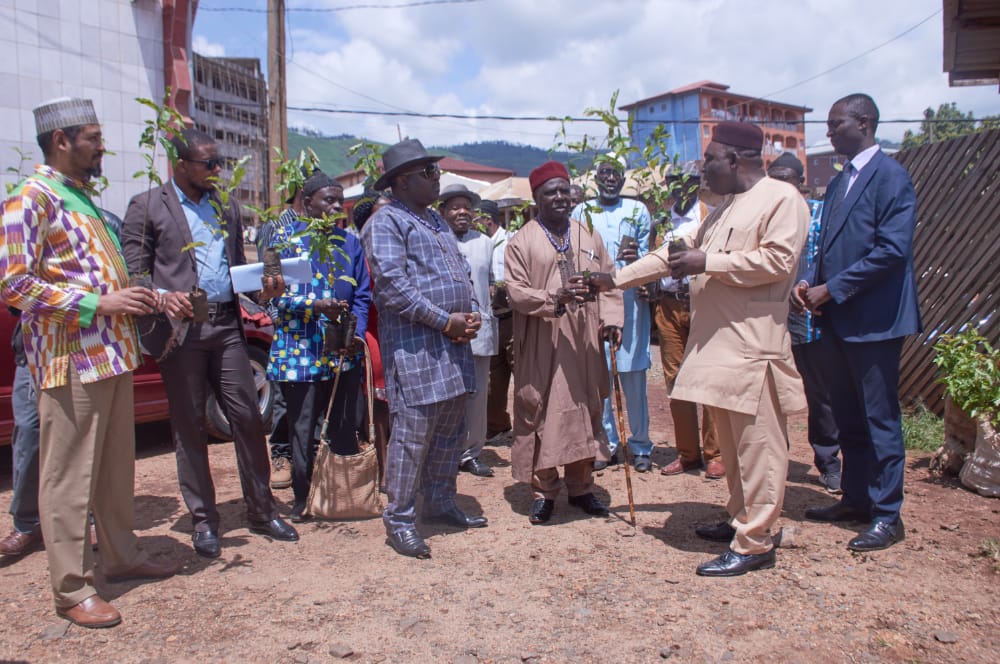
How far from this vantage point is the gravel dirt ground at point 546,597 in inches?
113

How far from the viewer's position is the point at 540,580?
11.5 ft

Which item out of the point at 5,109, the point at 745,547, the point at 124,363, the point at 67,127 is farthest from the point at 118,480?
the point at 5,109

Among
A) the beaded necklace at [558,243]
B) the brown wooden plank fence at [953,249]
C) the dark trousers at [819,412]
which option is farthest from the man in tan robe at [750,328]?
the brown wooden plank fence at [953,249]

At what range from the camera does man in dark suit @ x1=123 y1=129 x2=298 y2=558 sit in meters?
3.72

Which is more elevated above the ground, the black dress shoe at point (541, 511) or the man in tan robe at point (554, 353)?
the man in tan robe at point (554, 353)

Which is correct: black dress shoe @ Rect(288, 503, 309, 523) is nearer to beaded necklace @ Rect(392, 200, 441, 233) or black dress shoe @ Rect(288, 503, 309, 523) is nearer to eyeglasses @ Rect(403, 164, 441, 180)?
beaded necklace @ Rect(392, 200, 441, 233)

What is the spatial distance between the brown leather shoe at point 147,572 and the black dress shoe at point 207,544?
0.24m

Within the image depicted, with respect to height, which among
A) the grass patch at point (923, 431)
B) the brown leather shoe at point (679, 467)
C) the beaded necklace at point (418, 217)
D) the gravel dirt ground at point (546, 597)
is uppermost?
the beaded necklace at point (418, 217)

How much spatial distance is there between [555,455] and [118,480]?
2.23 metres

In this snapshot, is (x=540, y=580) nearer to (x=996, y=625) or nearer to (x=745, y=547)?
(x=745, y=547)

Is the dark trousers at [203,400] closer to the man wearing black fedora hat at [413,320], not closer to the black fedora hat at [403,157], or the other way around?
the man wearing black fedora hat at [413,320]

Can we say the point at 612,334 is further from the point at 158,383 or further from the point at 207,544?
the point at 158,383

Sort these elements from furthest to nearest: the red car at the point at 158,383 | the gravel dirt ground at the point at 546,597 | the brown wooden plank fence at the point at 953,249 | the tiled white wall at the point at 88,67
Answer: the tiled white wall at the point at 88,67
the brown wooden plank fence at the point at 953,249
the red car at the point at 158,383
the gravel dirt ground at the point at 546,597

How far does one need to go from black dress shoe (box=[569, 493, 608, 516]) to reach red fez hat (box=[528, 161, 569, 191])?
191cm
